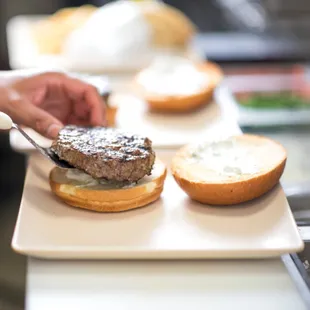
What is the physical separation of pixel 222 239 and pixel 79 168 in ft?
1.02

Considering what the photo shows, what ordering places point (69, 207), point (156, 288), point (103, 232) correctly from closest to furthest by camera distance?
1. point (156, 288)
2. point (103, 232)
3. point (69, 207)

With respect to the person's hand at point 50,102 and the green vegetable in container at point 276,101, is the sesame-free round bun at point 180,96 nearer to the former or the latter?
the green vegetable in container at point 276,101

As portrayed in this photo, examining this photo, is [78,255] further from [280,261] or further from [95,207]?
[280,261]

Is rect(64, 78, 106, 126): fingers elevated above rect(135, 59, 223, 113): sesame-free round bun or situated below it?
above

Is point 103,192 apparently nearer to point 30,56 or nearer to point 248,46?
point 30,56

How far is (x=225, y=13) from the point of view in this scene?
2.88 meters

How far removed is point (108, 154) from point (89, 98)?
375 millimetres

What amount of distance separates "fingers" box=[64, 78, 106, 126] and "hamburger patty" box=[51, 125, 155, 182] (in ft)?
0.75

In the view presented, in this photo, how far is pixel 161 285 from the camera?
3.69ft

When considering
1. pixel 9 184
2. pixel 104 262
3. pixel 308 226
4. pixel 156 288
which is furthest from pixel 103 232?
pixel 9 184

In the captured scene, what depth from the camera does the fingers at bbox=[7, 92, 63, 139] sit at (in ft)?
4.92

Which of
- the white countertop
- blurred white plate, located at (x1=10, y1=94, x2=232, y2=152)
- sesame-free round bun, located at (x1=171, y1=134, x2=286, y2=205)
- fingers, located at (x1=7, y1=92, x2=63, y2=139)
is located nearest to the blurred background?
blurred white plate, located at (x1=10, y1=94, x2=232, y2=152)

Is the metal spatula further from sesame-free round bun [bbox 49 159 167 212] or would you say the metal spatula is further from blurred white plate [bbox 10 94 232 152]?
blurred white plate [bbox 10 94 232 152]

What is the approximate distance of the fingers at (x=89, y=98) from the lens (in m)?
1.64
